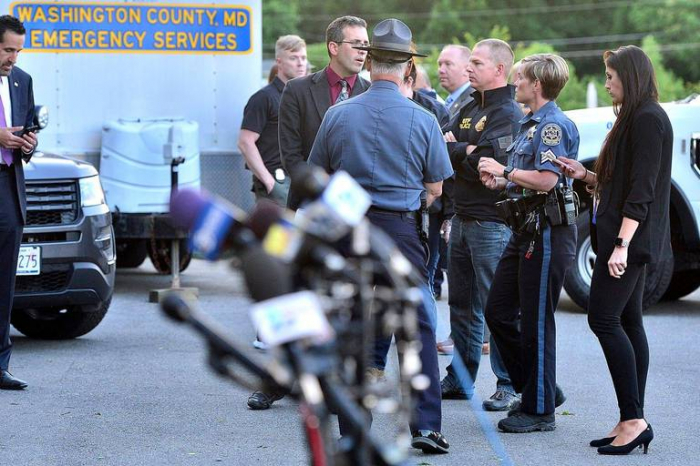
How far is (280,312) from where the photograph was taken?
2.92m

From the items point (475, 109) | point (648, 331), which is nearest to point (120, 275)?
point (648, 331)

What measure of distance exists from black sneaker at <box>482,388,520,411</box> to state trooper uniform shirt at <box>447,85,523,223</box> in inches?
37.1

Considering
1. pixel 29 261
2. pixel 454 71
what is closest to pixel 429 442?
pixel 29 261

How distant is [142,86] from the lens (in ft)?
40.1

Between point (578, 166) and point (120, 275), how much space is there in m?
8.22

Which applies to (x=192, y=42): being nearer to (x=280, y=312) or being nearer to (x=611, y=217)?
(x=611, y=217)

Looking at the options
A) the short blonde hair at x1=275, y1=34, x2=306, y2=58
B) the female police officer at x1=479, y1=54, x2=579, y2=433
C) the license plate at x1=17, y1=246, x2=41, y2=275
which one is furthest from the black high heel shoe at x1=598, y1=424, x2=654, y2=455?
the short blonde hair at x1=275, y1=34, x2=306, y2=58

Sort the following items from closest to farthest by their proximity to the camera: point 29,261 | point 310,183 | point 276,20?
point 310,183 < point 29,261 < point 276,20

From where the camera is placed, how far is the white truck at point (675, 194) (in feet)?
34.7

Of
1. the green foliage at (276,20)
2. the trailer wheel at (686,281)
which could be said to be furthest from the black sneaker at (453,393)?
the green foliage at (276,20)

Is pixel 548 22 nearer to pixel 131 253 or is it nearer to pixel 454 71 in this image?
pixel 131 253

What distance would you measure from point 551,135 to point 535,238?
498 mm

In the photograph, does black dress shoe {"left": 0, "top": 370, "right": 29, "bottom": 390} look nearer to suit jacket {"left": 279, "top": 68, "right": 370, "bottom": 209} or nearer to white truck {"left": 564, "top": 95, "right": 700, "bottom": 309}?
suit jacket {"left": 279, "top": 68, "right": 370, "bottom": 209}

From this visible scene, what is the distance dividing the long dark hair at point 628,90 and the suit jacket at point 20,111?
11.3 ft
